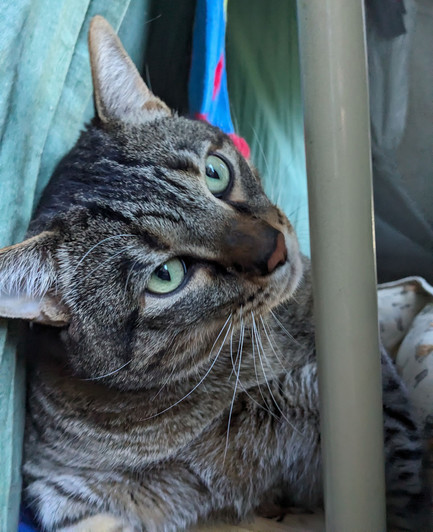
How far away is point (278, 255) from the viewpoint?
2.87 feet

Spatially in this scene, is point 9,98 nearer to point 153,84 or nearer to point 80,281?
point 80,281

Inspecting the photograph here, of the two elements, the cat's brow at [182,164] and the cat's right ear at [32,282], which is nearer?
the cat's right ear at [32,282]

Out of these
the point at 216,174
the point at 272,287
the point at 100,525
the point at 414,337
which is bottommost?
the point at 100,525

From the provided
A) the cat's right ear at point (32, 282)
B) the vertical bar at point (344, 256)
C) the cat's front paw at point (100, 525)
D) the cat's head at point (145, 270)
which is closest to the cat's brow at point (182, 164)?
the cat's head at point (145, 270)

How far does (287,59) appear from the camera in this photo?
5.20 feet

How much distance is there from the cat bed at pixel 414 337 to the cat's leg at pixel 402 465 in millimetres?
25

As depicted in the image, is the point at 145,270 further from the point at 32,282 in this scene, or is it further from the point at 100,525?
the point at 100,525

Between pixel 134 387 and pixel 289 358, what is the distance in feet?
1.08

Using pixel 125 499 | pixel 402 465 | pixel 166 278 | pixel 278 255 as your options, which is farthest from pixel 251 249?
pixel 125 499

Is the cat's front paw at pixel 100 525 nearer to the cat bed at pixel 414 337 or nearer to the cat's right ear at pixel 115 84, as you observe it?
the cat bed at pixel 414 337

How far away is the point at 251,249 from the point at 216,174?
0.23m

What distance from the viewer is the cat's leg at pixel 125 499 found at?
938mm

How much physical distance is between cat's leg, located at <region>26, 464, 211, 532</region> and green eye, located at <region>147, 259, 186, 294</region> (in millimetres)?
394

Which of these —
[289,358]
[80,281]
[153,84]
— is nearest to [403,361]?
[289,358]
